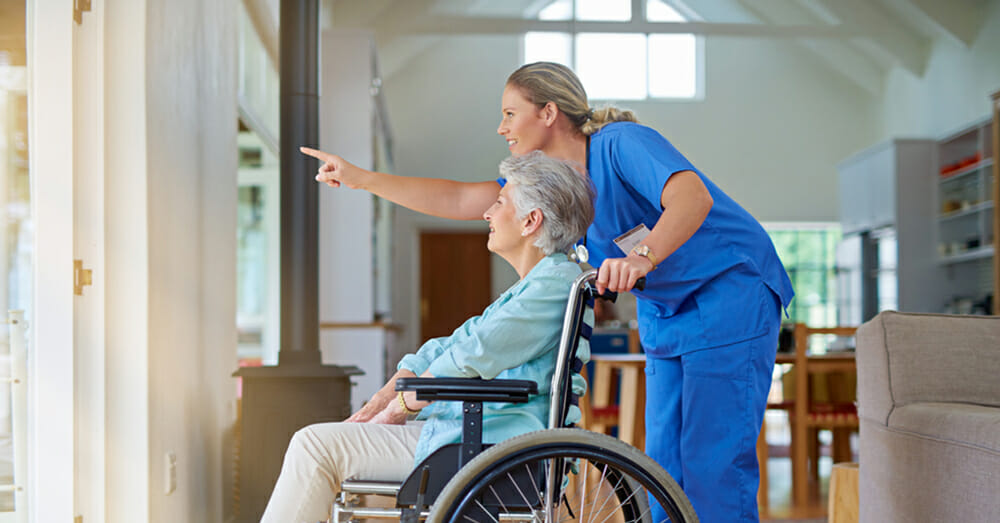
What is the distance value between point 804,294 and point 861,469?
9.37 meters

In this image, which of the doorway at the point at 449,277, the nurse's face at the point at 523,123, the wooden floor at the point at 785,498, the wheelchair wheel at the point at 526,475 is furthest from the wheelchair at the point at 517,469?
the doorway at the point at 449,277

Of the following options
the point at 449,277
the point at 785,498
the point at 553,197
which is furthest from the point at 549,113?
the point at 449,277

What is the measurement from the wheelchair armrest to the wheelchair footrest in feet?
0.73

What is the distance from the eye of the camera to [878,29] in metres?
10.0

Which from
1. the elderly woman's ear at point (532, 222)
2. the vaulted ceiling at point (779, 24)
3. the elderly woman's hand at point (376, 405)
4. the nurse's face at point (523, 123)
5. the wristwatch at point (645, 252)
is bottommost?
the elderly woman's hand at point (376, 405)

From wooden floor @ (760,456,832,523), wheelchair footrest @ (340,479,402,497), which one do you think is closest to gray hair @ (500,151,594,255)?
wheelchair footrest @ (340,479,402,497)

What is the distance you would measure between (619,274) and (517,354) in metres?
0.24

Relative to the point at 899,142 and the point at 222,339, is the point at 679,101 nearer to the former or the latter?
the point at 899,142

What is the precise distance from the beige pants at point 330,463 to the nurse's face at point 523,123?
0.61m

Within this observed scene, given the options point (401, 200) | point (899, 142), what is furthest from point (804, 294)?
point (401, 200)

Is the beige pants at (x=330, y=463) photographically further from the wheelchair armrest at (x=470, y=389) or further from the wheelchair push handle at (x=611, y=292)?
the wheelchair push handle at (x=611, y=292)

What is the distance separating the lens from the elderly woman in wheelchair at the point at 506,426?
4.50ft

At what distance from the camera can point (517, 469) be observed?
1.42m

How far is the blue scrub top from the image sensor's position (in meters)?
1.66
